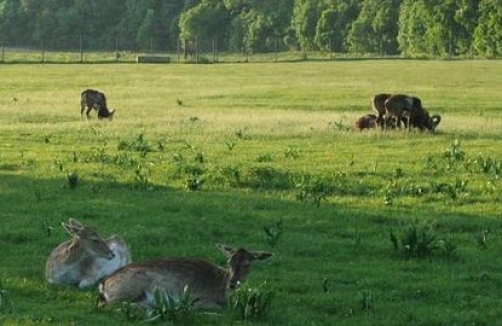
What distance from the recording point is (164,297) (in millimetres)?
9461

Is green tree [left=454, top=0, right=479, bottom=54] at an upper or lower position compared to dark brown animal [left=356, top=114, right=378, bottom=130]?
upper

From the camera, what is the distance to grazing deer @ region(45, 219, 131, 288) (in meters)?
10.9

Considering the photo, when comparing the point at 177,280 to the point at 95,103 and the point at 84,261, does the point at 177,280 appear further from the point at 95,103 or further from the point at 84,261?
the point at 95,103

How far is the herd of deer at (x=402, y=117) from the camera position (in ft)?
94.0

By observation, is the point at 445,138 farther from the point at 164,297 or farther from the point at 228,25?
the point at 228,25

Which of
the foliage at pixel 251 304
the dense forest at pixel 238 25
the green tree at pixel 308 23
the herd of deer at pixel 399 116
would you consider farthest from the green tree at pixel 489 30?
the foliage at pixel 251 304

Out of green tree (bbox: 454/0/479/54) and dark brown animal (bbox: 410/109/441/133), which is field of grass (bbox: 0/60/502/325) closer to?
dark brown animal (bbox: 410/109/441/133)

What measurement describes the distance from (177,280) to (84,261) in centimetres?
148

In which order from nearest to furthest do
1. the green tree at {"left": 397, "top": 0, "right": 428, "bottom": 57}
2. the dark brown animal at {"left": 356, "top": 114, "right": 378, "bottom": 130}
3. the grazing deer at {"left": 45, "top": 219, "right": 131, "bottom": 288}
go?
Result: the grazing deer at {"left": 45, "top": 219, "right": 131, "bottom": 288}, the dark brown animal at {"left": 356, "top": 114, "right": 378, "bottom": 130}, the green tree at {"left": 397, "top": 0, "right": 428, "bottom": 57}

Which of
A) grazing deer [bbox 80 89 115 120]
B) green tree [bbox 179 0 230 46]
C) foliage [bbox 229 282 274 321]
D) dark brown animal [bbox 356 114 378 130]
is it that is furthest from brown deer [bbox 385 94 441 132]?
green tree [bbox 179 0 230 46]

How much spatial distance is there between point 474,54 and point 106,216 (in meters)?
106

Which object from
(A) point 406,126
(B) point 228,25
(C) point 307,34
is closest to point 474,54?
(C) point 307,34

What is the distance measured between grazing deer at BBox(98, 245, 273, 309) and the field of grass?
0.20 meters

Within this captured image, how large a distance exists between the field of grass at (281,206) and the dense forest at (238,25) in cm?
9343
